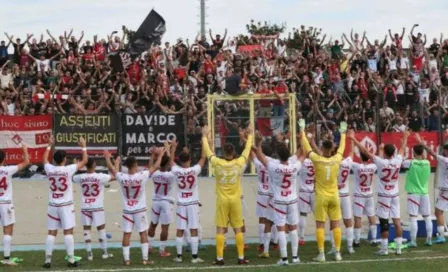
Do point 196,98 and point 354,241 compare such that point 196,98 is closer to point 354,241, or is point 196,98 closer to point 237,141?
point 237,141

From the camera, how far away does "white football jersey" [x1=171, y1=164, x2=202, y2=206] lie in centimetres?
1427

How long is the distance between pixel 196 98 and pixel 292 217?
11425 mm

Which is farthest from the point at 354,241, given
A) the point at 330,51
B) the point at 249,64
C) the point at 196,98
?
the point at 330,51

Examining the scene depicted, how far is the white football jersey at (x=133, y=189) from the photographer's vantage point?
13.8 metres

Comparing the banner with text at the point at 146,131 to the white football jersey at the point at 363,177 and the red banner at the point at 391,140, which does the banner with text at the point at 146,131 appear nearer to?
the red banner at the point at 391,140

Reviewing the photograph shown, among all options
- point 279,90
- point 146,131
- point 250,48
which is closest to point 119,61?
point 146,131

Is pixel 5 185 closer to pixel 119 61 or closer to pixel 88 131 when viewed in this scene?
pixel 88 131

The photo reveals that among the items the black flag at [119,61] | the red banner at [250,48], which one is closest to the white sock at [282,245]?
the black flag at [119,61]

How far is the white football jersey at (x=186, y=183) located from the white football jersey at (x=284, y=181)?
1.40 metres

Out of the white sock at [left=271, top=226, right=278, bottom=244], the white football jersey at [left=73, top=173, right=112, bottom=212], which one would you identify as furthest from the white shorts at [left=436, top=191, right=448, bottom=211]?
the white football jersey at [left=73, top=173, right=112, bottom=212]

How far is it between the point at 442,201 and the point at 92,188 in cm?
704

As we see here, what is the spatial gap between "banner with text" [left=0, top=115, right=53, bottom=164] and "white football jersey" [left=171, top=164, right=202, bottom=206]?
36.3 ft

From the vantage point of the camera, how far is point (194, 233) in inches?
556

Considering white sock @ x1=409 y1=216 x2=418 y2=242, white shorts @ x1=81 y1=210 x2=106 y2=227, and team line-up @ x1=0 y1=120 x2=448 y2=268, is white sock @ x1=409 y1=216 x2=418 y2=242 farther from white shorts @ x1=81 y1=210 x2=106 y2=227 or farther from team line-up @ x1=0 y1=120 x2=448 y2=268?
white shorts @ x1=81 y1=210 x2=106 y2=227
